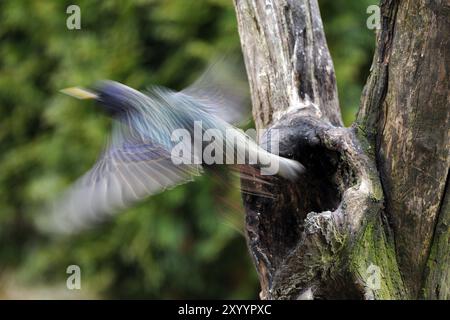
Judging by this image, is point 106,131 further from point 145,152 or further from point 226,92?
point 145,152

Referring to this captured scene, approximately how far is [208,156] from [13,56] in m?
2.76

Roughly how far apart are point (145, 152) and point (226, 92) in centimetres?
62

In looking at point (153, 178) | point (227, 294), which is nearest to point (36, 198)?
point (227, 294)

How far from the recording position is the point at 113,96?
2686 mm

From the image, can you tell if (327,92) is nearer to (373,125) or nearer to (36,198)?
(373,125)

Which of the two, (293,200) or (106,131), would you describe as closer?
(293,200)

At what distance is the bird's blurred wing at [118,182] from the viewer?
223 cm

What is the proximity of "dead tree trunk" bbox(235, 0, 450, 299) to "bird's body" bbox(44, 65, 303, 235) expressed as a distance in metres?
0.14

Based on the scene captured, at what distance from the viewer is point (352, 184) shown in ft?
7.66

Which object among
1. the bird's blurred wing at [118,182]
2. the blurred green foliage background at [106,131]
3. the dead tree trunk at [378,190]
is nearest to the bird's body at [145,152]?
the bird's blurred wing at [118,182]

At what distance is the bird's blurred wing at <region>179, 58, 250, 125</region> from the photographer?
2.95 metres

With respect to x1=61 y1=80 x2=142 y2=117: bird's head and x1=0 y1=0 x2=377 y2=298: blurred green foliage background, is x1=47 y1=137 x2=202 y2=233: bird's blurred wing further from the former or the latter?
x1=0 y1=0 x2=377 y2=298: blurred green foliage background

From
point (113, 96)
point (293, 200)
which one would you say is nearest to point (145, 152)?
point (113, 96)

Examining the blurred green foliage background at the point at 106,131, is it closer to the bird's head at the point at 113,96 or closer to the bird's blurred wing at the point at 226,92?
the bird's blurred wing at the point at 226,92
